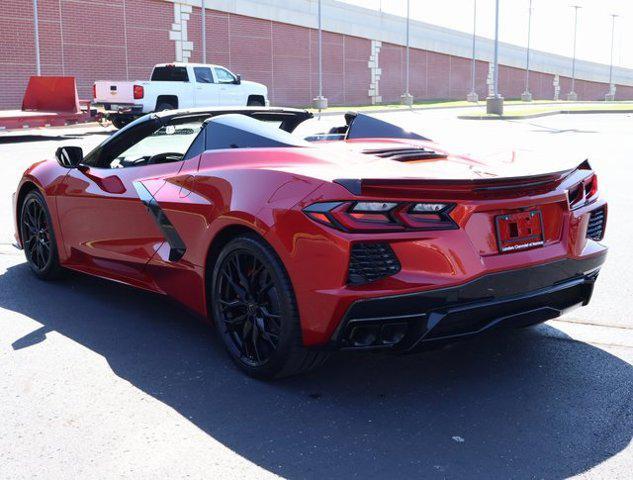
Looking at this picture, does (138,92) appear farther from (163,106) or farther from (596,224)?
(596,224)

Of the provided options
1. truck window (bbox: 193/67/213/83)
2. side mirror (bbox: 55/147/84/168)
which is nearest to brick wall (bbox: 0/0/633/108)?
truck window (bbox: 193/67/213/83)

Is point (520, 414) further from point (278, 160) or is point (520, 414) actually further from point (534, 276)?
point (278, 160)

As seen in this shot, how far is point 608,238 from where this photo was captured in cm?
788

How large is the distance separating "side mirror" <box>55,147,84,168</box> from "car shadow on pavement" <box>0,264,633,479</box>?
44.4 inches

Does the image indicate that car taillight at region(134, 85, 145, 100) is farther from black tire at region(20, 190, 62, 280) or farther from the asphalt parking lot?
the asphalt parking lot

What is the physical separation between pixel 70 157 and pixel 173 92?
21.0 meters

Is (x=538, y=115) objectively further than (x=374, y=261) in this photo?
Yes

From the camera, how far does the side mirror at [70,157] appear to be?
570 centimetres

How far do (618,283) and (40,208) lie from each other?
14.5 ft

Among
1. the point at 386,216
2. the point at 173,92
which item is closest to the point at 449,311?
the point at 386,216

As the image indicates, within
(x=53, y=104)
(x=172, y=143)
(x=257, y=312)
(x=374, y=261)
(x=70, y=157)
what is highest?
(x=53, y=104)

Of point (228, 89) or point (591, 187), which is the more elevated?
point (228, 89)

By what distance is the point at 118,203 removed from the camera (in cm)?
508

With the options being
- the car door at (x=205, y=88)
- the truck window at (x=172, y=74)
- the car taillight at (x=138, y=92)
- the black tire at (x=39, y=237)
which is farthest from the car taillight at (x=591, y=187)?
the truck window at (x=172, y=74)
